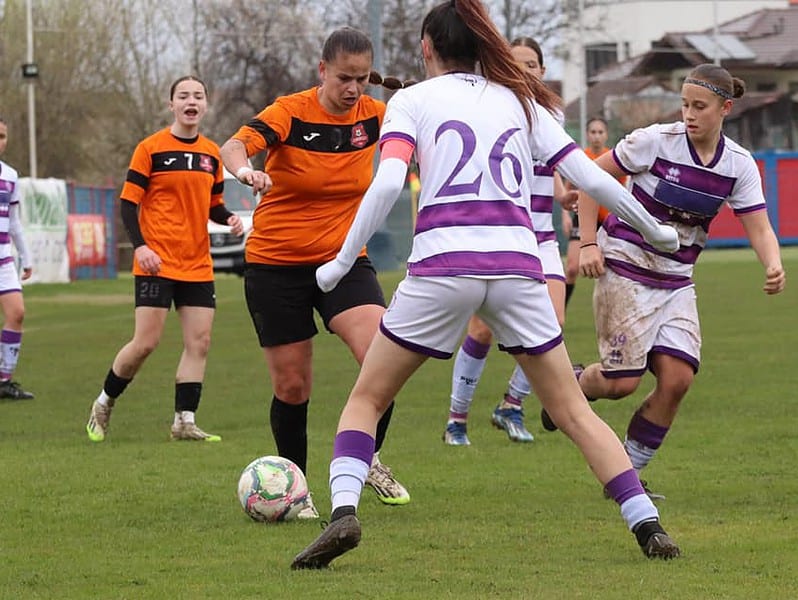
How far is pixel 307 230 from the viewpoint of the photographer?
288 inches

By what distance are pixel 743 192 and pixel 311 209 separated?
190cm

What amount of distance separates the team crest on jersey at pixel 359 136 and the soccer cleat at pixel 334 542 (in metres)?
2.08

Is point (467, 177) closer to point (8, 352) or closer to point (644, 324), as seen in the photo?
point (644, 324)

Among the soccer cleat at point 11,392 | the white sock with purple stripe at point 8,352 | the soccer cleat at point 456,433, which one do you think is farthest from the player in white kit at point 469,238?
the white sock with purple stripe at point 8,352

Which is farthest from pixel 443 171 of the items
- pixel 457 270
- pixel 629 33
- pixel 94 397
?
pixel 629 33

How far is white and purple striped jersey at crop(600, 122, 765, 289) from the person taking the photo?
7234 mm

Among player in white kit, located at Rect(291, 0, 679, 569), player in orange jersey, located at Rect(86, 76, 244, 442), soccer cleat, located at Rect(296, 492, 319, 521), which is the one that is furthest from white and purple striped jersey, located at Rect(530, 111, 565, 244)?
player in white kit, located at Rect(291, 0, 679, 569)

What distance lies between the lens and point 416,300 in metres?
5.76

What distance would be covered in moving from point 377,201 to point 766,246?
2.33 m

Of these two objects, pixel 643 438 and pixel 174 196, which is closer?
pixel 643 438

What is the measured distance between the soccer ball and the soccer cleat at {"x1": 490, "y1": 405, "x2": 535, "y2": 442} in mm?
3007

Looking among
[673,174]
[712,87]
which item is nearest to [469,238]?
[673,174]

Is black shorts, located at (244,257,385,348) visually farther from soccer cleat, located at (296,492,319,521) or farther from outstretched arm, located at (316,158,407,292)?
outstretched arm, located at (316,158,407,292)

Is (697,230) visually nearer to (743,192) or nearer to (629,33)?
(743,192)
